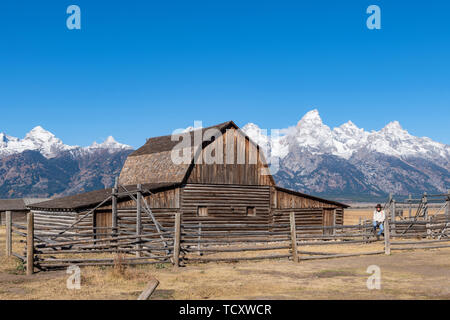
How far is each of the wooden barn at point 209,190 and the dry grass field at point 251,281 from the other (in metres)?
10.8

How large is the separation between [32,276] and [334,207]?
82.2 ft

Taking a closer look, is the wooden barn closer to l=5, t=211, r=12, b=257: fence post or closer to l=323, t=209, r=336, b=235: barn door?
l=323, t=209, r=336, b=235: barn door

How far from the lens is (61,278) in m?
14.7

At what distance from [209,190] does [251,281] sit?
16.9 m

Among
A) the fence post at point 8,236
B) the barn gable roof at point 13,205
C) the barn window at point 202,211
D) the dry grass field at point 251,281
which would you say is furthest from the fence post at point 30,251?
the barn gable roof at point 13,205

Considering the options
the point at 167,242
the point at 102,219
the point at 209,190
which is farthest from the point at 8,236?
the point at 209,190

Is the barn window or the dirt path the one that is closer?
the dirt path

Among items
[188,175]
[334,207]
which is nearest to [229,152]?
[188,175]

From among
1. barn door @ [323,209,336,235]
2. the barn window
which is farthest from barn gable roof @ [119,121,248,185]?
barn door @ [323,209,336,235]

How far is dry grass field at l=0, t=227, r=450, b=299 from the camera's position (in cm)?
1220

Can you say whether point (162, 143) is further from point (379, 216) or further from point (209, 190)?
point (379, 216)

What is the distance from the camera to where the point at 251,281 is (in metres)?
14.3

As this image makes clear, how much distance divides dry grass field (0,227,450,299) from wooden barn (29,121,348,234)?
1084 centimetres
